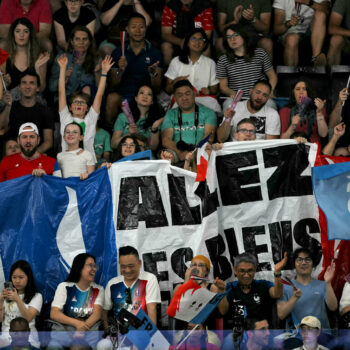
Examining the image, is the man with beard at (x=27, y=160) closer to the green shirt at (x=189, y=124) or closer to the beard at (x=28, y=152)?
the beard at (x=28, y=152)

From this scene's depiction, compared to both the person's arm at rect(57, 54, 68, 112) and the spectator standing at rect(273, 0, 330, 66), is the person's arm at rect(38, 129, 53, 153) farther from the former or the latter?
the spectator standing at rect(273, 0, 330, 66)

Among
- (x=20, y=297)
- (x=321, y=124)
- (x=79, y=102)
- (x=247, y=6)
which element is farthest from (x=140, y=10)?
(x=20, y=297)

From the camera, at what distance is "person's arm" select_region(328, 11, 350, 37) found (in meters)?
14.4

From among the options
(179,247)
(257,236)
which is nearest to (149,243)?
(179,247)

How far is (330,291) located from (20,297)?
10.5 feet

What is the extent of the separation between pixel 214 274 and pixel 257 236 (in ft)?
2.10

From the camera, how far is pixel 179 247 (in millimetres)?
11141

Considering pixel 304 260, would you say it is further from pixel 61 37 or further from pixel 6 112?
pixel 61 37

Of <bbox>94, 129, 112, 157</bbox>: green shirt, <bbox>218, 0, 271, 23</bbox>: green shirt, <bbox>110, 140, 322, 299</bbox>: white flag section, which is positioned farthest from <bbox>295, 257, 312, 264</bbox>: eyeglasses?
<bbox>218, 0, 271, 23</bbox>: green shirt

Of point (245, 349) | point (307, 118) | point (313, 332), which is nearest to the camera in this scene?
point (245, 349)

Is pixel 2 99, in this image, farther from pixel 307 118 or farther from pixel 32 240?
pixel 307 118

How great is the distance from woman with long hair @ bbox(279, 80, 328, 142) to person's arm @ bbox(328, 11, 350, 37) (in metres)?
1.99

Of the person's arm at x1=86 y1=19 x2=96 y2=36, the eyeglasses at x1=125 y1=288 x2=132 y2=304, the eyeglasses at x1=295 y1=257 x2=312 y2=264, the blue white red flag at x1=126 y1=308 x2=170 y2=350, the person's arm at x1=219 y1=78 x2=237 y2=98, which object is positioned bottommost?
the eyeglasses at x1=125 y1=288 x2=132 y2=304

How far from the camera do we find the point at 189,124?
42.0ft
